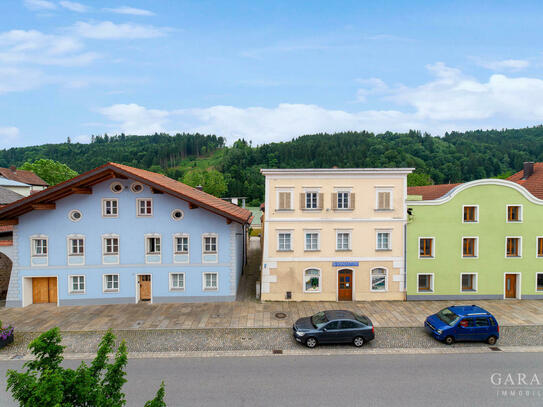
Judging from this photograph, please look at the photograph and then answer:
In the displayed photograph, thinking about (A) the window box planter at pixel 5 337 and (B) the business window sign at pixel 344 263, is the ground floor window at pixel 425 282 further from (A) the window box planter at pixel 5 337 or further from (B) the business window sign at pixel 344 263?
(A) the window box planter at pixel 5 337

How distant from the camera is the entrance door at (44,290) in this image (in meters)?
22.4

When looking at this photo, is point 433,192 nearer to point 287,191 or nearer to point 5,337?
point 287,191

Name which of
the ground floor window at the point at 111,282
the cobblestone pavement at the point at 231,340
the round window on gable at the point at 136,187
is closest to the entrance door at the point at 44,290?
the ground floor window at the point at 111,282

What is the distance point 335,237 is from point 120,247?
1597 centimetres

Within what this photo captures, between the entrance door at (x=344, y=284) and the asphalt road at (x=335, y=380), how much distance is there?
307 inches

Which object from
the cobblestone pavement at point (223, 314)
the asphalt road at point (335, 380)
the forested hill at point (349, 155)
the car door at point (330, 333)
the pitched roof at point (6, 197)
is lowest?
the cobblestone pavement at point (223, 314)

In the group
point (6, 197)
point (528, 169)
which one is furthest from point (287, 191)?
point (6, 197)

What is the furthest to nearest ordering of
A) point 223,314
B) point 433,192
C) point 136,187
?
1. point 433,192
2. point 136,187
3. point 223,314

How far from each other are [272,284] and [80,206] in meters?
15.2

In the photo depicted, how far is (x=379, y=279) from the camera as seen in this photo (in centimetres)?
2292

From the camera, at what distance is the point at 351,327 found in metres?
16.1

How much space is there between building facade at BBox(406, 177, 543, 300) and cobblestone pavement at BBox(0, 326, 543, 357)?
5.06m

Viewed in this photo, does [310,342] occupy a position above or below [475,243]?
below

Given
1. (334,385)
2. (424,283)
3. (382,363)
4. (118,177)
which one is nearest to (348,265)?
(424,283)
